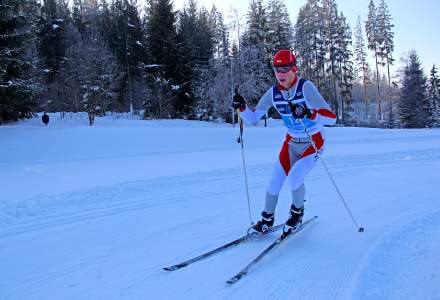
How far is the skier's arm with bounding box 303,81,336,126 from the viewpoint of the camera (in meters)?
4.71

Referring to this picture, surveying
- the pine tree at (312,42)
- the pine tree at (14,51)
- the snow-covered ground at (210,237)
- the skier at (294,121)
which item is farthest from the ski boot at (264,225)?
the pine tree at (312,42)

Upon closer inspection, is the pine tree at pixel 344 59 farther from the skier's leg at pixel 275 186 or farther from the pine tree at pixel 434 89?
the skier's leg at pixel 275 186

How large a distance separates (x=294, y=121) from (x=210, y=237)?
1729 millimetres

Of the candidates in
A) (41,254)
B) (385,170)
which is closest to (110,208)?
(41,254)

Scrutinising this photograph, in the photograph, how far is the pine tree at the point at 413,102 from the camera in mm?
43625

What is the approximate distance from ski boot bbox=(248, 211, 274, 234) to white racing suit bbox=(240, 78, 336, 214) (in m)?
0.07

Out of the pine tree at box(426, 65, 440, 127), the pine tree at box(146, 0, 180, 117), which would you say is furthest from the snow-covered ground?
the pine tree at box(426, 65, 440, 127)

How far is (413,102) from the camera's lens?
4391cm

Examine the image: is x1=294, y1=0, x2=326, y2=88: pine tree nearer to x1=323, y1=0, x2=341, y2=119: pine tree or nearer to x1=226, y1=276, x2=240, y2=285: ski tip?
x1=323, y1=0, x2=341, y2=119: pine tree

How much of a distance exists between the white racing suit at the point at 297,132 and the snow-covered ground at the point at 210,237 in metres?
0.65

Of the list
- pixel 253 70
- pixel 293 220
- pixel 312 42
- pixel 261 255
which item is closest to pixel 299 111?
pixel 293 220

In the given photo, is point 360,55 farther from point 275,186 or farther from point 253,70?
point 275,186

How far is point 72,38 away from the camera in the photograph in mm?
42562

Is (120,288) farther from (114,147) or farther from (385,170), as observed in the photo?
(114,147)
